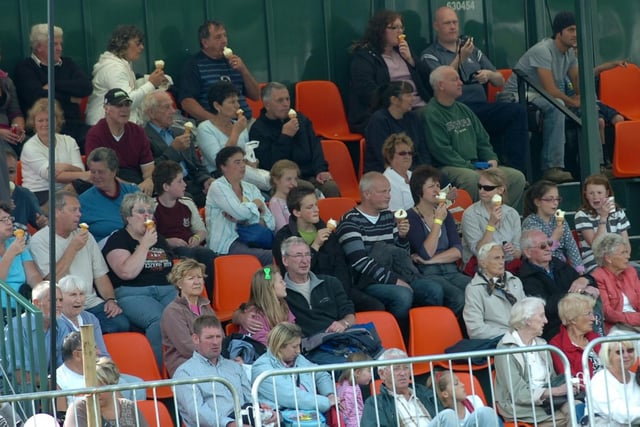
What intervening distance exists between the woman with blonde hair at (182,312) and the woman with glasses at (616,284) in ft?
9.31

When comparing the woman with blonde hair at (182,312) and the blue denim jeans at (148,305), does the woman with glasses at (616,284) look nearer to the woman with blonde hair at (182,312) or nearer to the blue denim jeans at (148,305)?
the woman with blonde hair at (182,312)

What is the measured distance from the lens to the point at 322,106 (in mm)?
13023

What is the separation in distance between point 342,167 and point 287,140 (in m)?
0.75

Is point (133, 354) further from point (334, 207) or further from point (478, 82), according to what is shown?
point (478, 82)

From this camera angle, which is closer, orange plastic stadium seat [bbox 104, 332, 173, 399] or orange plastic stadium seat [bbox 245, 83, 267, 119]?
orange plastic stadium seat [bbox 104, 332, 173, 399]

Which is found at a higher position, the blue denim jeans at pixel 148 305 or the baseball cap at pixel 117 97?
the baseball cap at pixel 117 97

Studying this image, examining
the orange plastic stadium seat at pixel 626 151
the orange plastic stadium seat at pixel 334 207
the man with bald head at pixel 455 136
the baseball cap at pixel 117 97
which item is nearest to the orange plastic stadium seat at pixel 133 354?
the baseball cap at pixel 117 97

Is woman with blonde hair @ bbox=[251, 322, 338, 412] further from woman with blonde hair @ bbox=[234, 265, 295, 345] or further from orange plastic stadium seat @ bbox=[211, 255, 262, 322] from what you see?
orange plastic stadium seat @ bbox=[211, 255, 262, 322]

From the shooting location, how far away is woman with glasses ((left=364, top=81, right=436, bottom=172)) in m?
12.2

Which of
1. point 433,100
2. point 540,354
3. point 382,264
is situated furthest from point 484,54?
point 540,354

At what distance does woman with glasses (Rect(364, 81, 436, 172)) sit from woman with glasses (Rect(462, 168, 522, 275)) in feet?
2.87

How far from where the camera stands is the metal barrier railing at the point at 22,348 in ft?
27.8

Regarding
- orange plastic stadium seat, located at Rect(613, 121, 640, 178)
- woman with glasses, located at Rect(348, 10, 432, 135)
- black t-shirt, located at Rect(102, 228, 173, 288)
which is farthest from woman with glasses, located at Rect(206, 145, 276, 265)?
orange plastic stadium seat, located at Rect(613, 121, 640, 178)

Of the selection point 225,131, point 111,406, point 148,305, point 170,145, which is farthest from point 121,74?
point 111,406
